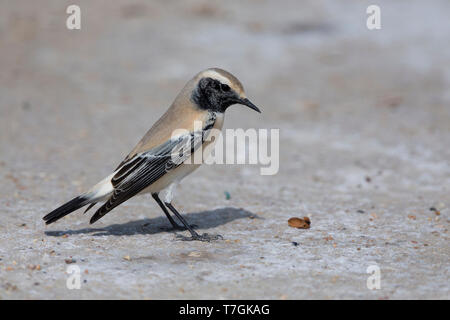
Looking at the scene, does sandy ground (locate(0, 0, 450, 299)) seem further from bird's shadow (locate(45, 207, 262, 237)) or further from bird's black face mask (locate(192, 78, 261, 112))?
bird's black face mask (locate(192, 78, 261, 112))

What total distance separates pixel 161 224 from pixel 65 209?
116 cm

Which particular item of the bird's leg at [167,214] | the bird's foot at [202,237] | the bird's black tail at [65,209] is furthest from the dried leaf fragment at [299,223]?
the bird's black tail at [65,209]

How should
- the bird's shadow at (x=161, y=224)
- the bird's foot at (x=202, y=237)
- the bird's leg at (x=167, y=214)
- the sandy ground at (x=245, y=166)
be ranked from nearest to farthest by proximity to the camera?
the sandy ground at (x=245, y=166)
the bird's foot at (x=202, y=237)
the bird's shadow at (x=161, y=224)
the bird's leg at (x=167, y=214)

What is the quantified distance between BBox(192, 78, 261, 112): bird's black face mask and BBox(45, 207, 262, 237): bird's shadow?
1.24 metres

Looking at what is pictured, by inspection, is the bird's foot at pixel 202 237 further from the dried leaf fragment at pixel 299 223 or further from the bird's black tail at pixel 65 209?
the bird's black tail at pixel 65 209

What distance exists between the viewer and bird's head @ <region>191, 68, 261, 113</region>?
628 centimetres

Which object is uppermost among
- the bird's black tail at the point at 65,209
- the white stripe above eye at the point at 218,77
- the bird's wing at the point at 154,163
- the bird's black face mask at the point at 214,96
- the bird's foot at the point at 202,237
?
the white stripe above eye at the point at 218,77

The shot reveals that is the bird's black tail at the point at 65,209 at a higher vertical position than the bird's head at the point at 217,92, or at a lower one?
lower

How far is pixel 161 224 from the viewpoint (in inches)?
267

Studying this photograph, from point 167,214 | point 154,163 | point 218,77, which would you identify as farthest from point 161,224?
point 218,77

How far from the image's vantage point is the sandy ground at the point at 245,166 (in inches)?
211

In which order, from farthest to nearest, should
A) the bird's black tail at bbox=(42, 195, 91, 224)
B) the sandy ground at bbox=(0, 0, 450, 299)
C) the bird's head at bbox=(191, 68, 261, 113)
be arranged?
the bird's head at bbox=(191, 68, 261, 113) → the bird's black tail at bbox=(42, 195, 91, 224) → the sandy ground at bbox=(0, 0, 450, 299)

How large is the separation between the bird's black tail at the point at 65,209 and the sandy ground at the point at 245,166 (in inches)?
9.3

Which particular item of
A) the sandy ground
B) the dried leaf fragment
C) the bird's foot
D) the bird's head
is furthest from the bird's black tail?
the dried leaf fragment
